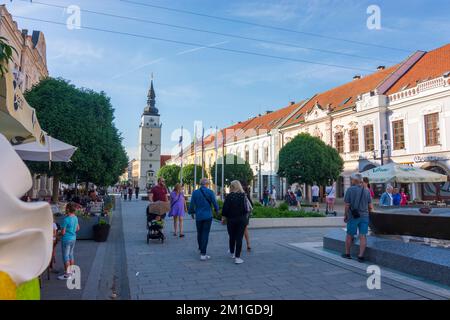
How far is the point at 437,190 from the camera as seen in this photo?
26.9 meters

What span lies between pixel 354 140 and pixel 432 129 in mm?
8733

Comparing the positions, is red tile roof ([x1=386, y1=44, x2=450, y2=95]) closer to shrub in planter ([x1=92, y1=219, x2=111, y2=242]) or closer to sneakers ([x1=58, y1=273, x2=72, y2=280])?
shrub in planter ([x1=92, y1=219, x2=111, y2=242])

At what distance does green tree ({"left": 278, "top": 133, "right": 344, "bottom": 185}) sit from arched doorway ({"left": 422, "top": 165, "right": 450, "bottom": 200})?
25.4 ft

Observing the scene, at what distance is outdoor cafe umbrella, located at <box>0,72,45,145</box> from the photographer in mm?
4004

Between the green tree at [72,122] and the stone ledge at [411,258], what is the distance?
15.1 meters

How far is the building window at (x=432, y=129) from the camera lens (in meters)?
27.2

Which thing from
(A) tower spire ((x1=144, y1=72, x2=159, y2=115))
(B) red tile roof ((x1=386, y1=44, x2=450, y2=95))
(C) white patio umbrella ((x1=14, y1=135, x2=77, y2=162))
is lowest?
(C) white patio umbrella ((x1=14, y1=135, x2=77, y2=162))

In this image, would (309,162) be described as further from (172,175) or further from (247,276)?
(172,175)

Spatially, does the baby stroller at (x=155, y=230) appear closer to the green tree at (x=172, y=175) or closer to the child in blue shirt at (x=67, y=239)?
the child in blue shirt at (x=67, y=239)

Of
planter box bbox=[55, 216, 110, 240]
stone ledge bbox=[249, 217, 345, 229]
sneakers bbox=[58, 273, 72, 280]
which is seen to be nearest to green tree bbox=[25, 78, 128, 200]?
planter box bbox=[55, 216, 110, 240]

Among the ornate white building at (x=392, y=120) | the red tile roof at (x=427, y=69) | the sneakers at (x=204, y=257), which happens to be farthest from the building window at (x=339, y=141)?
the sneakers at (x=204, y=257)

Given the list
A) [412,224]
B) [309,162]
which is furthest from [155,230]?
[309,162]
